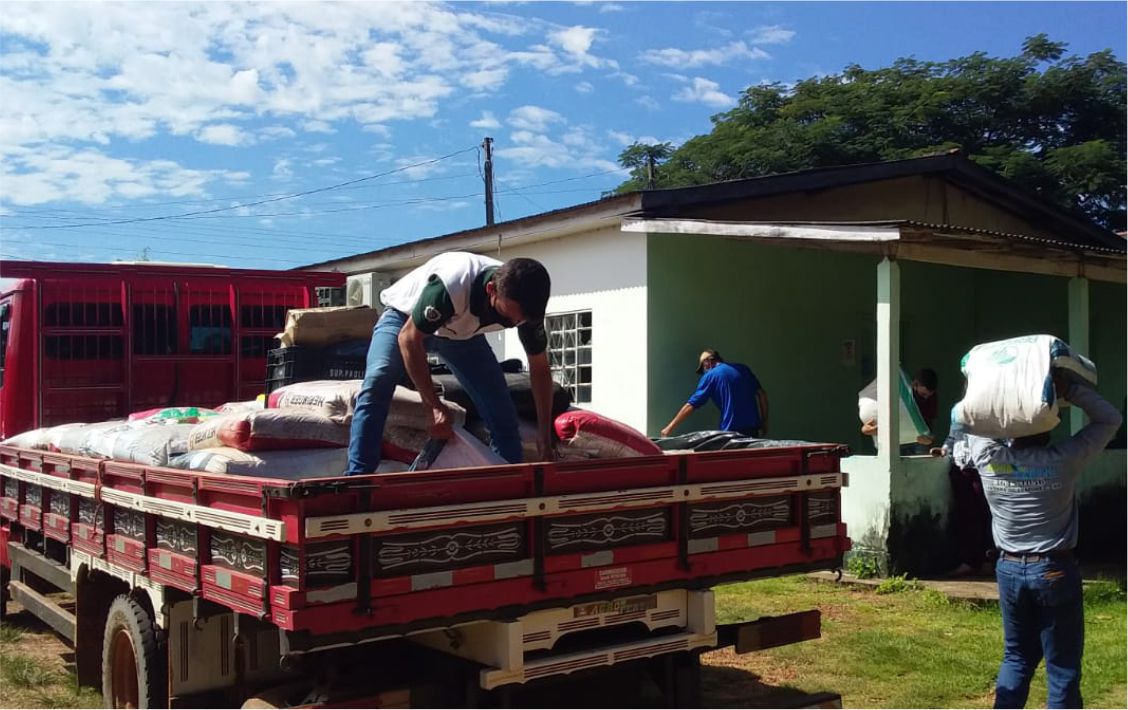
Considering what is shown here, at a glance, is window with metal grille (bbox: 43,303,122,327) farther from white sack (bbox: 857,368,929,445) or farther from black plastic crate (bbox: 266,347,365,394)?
white sack (bbox: 857,368,929,445)

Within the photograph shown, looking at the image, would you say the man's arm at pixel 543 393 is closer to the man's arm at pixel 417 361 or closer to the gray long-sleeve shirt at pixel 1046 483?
the man's arm at pixel 417 361

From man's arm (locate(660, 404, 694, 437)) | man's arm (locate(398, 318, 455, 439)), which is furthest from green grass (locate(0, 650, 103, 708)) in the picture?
man's arm (locate(660, 404, 694, 437))

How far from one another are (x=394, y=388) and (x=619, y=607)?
1.26 m

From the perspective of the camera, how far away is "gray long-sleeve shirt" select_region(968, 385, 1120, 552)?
440cm

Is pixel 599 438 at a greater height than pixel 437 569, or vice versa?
pixel 599 438

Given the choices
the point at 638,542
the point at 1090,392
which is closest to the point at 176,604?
the point at 638,542

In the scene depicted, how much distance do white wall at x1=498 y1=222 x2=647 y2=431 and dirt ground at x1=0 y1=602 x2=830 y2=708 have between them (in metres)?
4.56

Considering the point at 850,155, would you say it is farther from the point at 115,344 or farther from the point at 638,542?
the point at 638,542

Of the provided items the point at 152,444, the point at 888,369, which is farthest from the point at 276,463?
the point at 888,369

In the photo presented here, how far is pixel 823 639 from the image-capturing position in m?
6.90

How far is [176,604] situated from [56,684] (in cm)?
235

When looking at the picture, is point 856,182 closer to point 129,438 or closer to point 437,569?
point 129,438

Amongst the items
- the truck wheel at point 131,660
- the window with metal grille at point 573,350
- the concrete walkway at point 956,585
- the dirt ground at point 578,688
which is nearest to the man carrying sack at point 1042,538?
the dirt ground at point 578,688

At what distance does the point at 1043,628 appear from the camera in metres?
4.37
